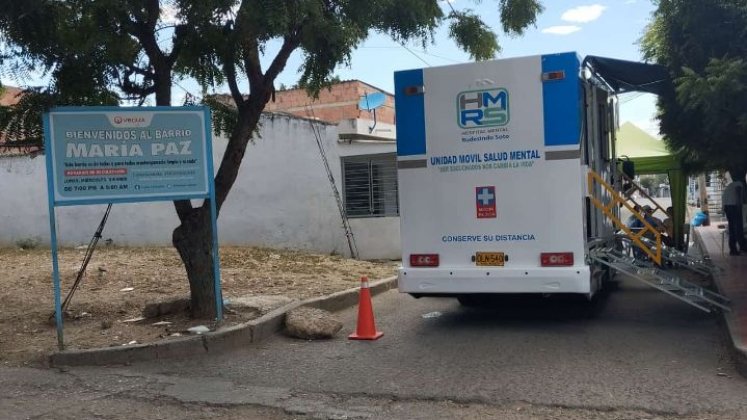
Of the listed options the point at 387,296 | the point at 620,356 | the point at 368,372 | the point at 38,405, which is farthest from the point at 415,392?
the point at 387,296

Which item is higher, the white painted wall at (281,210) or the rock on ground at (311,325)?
the white painted wall at (281,210)

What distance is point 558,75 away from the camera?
7.51 m

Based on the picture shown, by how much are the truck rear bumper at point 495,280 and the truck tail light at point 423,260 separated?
0.22 ft

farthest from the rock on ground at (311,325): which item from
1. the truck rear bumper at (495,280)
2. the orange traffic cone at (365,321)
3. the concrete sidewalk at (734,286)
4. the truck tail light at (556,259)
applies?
the concrete sidewalk at (734,286)

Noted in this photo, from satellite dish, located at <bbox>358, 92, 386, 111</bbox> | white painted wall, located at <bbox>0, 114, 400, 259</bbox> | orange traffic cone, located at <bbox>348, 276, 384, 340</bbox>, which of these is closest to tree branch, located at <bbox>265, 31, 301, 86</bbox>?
orange traffic cone, located at <bbox>348, 276, 384, 340</bbox>

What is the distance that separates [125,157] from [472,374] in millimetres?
4279

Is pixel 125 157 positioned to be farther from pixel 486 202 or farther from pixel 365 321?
pixel 486 202

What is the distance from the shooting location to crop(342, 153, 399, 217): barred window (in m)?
16.1

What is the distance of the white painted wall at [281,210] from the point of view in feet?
53.6

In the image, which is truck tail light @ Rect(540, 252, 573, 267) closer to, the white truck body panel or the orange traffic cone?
the white truck body panel

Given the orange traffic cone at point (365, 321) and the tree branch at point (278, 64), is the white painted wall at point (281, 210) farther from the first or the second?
the orange traffic cone at point (365, 321)

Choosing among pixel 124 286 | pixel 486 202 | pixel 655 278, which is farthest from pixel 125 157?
pixel 655 278

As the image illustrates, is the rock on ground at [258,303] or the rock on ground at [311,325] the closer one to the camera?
the rock on ground at [311,325]

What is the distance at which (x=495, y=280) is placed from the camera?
7715mm
